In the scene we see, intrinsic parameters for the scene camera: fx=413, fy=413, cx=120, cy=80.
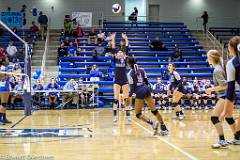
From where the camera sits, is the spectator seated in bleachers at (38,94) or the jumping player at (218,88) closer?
the jumping player at (218,88)

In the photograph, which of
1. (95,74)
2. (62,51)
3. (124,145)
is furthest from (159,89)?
(124,145)

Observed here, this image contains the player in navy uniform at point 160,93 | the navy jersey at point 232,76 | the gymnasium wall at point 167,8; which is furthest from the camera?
the gymnasium wall at point 167,8

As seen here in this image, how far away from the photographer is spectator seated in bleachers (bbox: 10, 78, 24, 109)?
18.9 m

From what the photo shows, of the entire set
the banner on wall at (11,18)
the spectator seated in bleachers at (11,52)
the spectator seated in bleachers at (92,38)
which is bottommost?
the spectator seated in bleachers at (11,52)

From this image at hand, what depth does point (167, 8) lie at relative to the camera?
3309 centimetres

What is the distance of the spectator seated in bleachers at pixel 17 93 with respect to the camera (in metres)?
18.9

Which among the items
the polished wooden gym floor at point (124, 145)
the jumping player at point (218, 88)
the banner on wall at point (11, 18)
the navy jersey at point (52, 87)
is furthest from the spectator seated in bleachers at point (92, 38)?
the jumping player at point (218, 88)

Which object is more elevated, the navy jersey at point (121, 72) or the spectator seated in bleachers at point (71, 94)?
the navy jersey at point (121, 72)

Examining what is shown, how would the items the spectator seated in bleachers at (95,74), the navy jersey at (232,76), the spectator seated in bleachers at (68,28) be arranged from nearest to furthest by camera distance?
1. the navy jersey at (232,76)
2. the spectator seated in bleachers at (95,74)
3. the spectator seated in bleachers at (68,28)

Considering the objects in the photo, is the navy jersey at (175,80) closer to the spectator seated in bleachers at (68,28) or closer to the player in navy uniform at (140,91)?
the player in navy uniform at (140,91)

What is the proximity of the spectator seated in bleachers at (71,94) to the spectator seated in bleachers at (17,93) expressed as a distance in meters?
2.04

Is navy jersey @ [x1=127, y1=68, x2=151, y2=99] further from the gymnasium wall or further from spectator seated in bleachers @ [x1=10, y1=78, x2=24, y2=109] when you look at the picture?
the gymnasium wall

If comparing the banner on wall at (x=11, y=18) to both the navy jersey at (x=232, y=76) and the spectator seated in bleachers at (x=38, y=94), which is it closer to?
the spectator seated in bleachers at (x=38, y=94)

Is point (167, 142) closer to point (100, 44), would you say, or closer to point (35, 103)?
point (35, 103)
